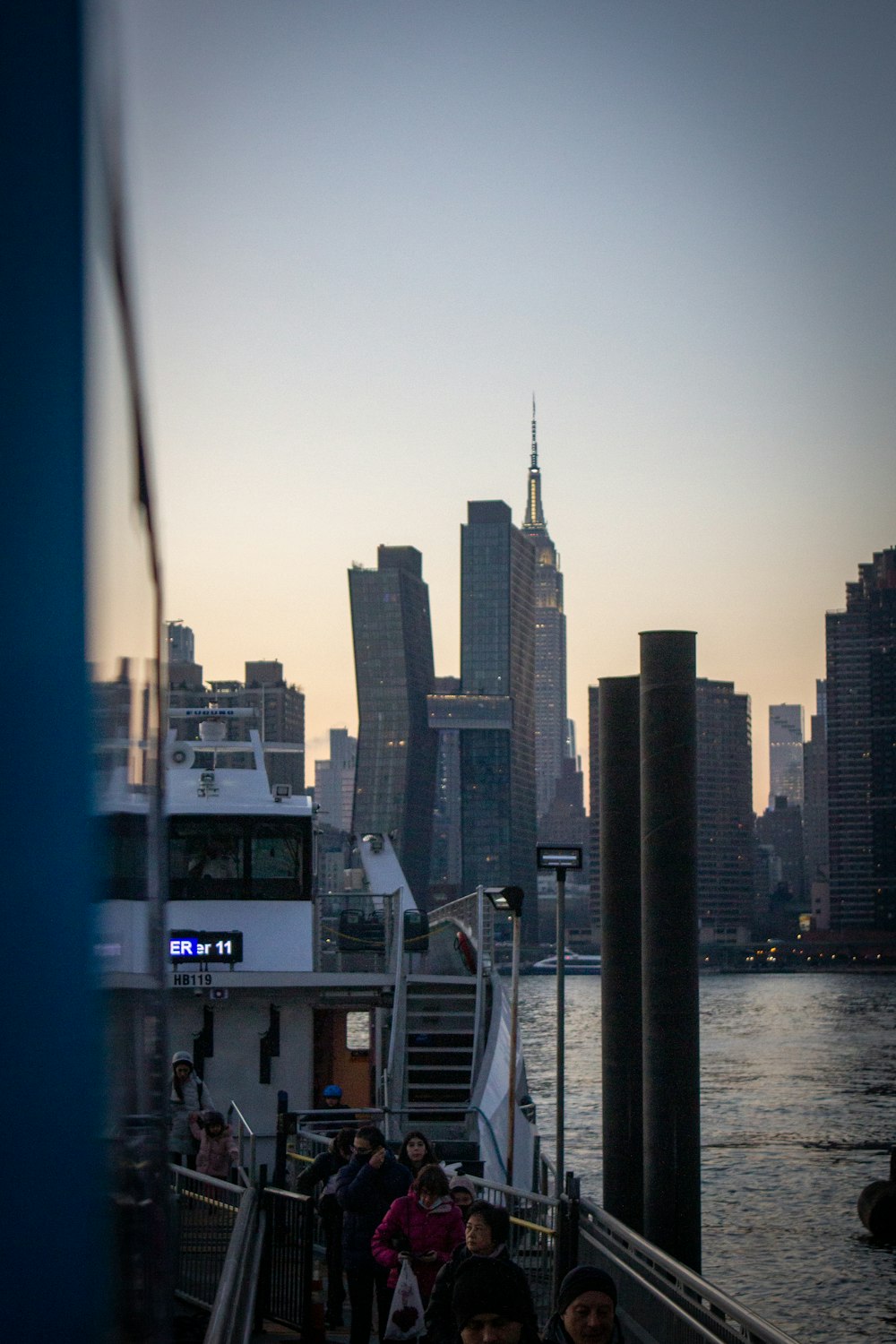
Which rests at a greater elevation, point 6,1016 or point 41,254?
point 41,254

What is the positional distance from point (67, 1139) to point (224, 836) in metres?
18.4

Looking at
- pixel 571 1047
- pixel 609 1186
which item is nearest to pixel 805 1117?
pixel 571 1047

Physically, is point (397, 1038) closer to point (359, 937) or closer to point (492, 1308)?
point (359, 937)

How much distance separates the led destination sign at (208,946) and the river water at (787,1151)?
7168 millimetres

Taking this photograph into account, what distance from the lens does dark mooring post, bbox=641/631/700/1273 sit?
22266 millimetres

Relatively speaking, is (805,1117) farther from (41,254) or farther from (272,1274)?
(41,254)

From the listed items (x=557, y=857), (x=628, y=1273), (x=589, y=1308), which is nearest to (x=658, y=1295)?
(x=628, y=1273)

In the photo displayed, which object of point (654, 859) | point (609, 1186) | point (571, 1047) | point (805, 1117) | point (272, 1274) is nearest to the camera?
point (272, 1274)

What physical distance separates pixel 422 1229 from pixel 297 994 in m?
10.1

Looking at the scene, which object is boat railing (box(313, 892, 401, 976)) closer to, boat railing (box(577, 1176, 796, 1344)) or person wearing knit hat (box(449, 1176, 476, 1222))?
boat railing (box(577, 1176, 796, 1344))

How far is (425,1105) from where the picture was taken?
773 inches

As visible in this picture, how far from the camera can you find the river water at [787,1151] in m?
31.3

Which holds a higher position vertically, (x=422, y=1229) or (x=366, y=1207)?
(x=422, y=1229)

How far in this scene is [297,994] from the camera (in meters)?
18.7
